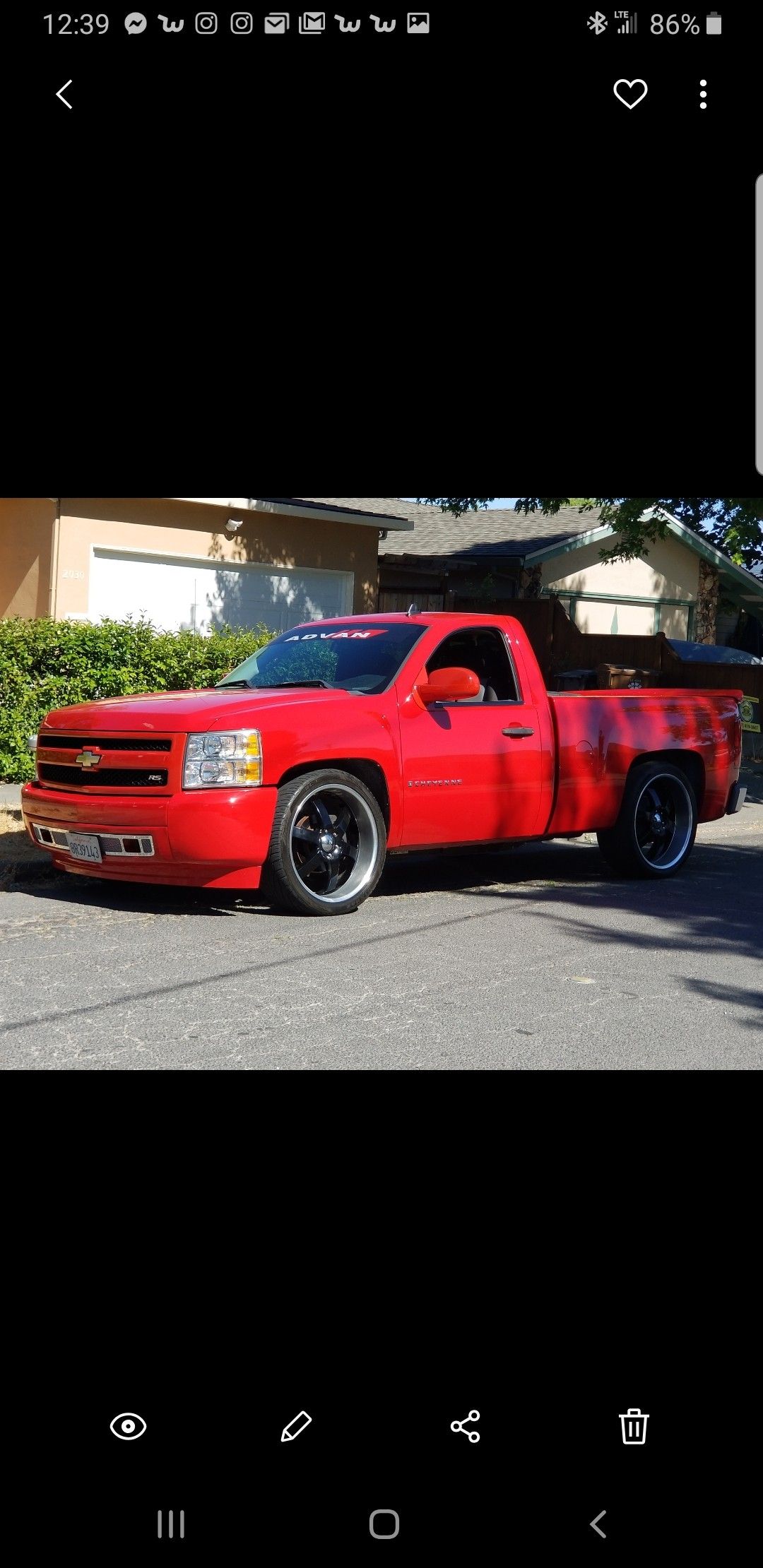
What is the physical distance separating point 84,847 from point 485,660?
302 cm

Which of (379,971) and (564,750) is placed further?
(564,750)

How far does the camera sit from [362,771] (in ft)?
27.5

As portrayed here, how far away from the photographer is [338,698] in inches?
331

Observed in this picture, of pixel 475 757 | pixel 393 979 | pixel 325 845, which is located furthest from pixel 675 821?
pixel 393 979

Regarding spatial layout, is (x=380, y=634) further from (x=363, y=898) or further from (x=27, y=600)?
(x=27, y=600)

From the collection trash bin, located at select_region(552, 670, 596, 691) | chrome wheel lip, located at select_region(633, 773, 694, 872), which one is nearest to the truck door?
chrome wheel lip, located at select_region(633, 773, 694, 872)

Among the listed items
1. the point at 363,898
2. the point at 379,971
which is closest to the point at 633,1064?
the point at 379,971

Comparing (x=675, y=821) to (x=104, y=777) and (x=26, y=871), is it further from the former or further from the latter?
(x=26, y=871)

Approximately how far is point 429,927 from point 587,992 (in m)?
1.69

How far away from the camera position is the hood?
7.88 m

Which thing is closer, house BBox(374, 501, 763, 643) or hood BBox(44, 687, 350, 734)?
hood BBox(44, 687, 350, 734)
